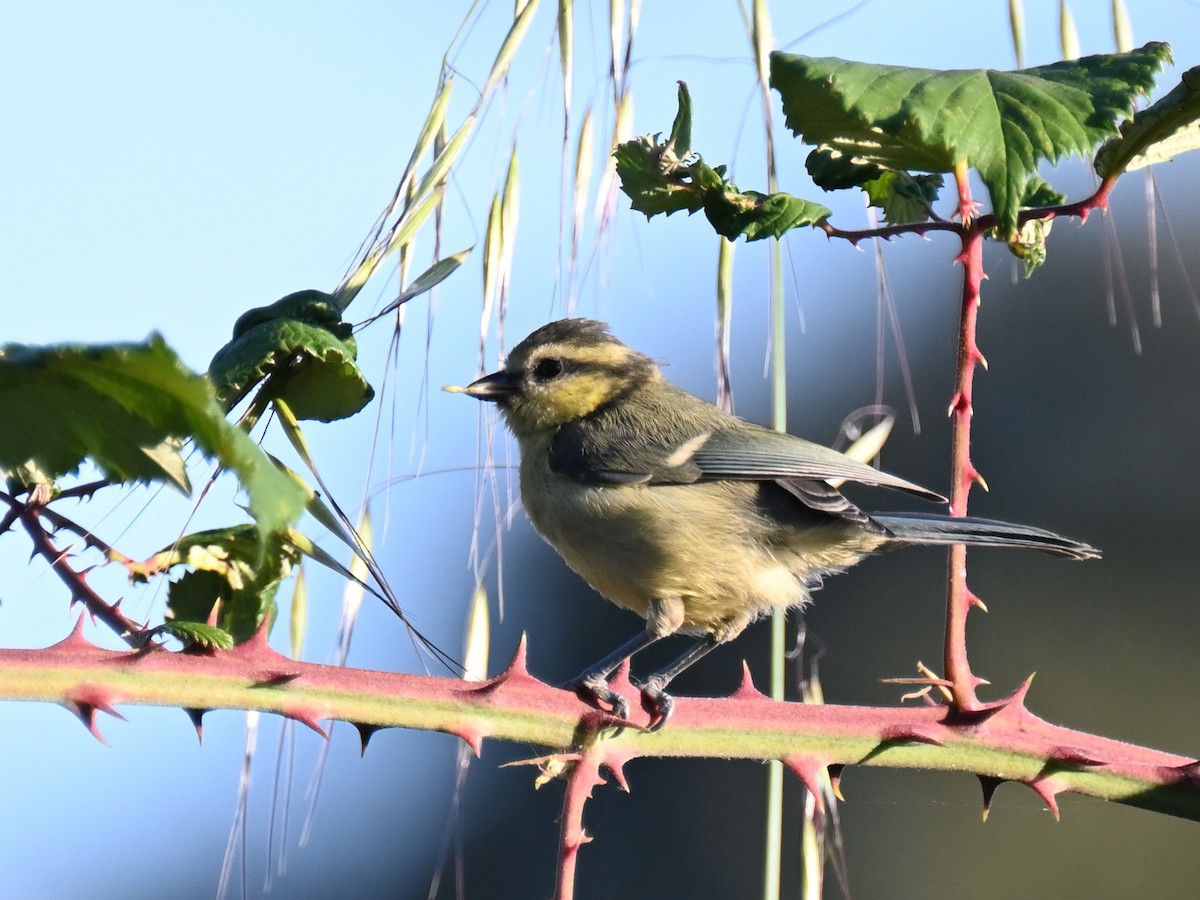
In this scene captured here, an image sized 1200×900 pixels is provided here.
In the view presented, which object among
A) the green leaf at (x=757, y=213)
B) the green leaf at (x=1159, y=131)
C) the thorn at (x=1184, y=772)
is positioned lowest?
the thorn at (x=1184, y=772)

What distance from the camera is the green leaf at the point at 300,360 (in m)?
1.47

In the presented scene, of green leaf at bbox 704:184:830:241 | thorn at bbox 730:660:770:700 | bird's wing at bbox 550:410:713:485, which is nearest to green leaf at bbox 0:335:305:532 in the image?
thorn at bbox 730:660:770:700

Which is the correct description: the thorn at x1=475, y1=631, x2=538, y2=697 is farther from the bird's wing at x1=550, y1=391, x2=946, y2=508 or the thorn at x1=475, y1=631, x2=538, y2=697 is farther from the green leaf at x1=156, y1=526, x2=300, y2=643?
the bird's wing at x1=550, y1=391, x2=946, y2=508

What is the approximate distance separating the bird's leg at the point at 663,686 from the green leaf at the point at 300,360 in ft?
1.67

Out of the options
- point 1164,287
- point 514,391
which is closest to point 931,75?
point 514,391

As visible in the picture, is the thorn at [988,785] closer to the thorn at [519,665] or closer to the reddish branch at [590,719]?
the reddish branch at [590,719]

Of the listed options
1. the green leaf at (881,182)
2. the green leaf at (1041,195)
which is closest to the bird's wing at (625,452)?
the green leaf at (881,182)

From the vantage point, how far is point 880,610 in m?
6.77

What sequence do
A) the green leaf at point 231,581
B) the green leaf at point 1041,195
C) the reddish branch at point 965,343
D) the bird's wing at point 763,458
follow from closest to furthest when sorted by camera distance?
the reddish branch at point 965,343, the green leaf at point 231,581, the green leaf at point 1041,195, the bird's wing at point 763,458

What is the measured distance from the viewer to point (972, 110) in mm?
1426

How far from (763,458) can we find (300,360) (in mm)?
1267

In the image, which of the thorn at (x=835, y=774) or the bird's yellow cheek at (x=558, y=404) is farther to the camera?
the bird's yellow cheek at (x=558, y=404)

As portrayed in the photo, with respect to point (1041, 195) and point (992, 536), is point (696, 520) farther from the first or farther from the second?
point (1041, 195)

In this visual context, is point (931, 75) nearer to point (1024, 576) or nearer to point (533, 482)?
point (533, 482)
